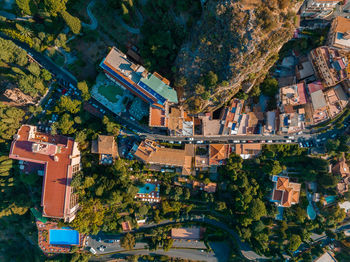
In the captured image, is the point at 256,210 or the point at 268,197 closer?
the point at 256,210

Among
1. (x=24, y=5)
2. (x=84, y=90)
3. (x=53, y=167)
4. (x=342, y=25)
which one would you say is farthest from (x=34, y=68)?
(x=342, y=25)

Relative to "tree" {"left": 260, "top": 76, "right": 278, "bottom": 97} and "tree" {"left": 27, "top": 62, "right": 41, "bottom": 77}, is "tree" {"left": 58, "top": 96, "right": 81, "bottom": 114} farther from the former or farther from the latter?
"tree" {"left": 260, "top": 76, "right": 278, "bottom": 97}

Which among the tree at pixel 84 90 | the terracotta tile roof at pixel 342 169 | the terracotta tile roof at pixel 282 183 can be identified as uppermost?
the tree at pixel 84 90

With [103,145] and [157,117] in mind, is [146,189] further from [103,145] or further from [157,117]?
[157,117]

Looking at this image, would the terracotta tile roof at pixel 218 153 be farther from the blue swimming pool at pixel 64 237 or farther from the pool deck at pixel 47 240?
the blue swimming pool at pixel 64 237

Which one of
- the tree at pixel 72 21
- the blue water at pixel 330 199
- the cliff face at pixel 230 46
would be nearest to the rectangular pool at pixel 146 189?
the cliff face at pixel 230 46

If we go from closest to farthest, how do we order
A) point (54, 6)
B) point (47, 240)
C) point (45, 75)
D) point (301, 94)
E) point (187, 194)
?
point (54, 6)
point (45, 75)
point (301, 94)
point (187, 194)
point (47, 240)
